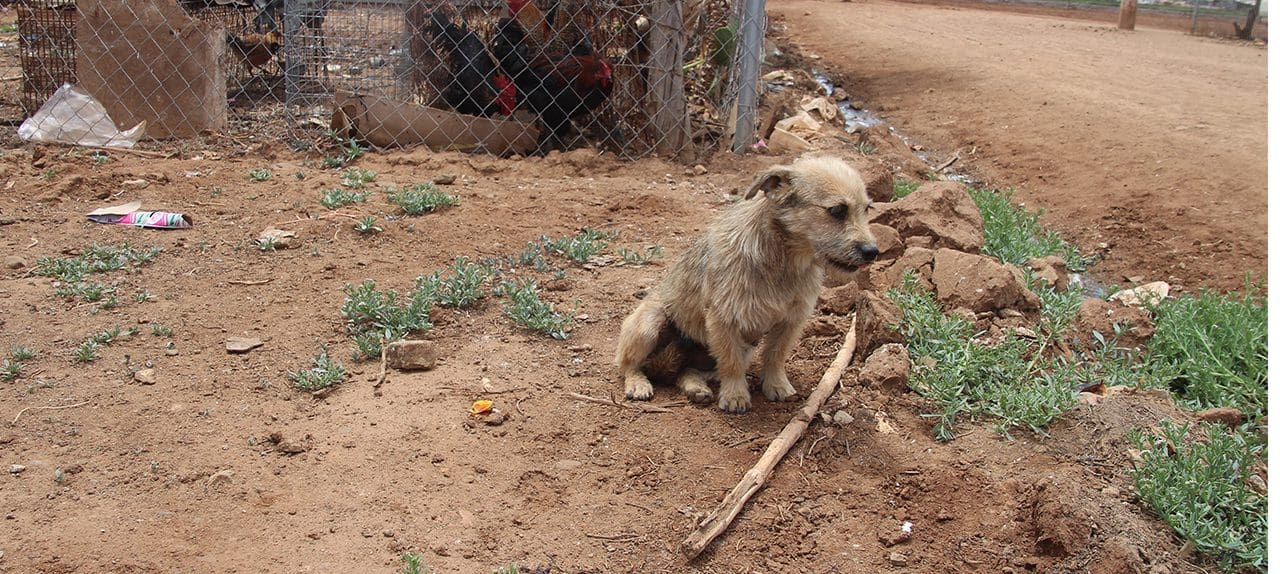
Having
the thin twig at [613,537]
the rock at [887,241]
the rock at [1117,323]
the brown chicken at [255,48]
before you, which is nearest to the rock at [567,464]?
the thin twig at [613,537]

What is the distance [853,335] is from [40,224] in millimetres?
4683

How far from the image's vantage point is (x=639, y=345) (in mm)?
4219

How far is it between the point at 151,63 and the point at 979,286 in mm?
6278

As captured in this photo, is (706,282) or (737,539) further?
(706,282)

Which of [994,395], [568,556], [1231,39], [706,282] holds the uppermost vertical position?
[1231,39]

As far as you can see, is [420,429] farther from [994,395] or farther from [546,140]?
[546,140]

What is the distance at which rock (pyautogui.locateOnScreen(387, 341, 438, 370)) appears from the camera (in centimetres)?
430

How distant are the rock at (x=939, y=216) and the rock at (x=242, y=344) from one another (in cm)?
360

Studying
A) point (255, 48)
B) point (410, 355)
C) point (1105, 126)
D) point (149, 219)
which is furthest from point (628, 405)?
point (1105, 126)

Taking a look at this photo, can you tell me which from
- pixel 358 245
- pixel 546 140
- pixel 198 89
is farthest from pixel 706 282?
pixel 198 89

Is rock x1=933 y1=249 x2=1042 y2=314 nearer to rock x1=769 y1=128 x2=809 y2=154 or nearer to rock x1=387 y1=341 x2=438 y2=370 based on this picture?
rock x1=387 y1=341 x2=438 y2=370

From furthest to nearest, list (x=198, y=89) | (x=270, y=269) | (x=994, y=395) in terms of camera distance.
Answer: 1. (x=198, y=89)
2. (x=270, y=269)
3. (x=994, y=395)

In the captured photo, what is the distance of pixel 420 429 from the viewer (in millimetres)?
3848

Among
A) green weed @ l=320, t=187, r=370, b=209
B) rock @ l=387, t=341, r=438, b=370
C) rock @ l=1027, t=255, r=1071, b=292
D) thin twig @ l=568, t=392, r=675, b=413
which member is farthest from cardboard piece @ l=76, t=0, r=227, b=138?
rock @ l=1027, t=255, r=1071, b=292
